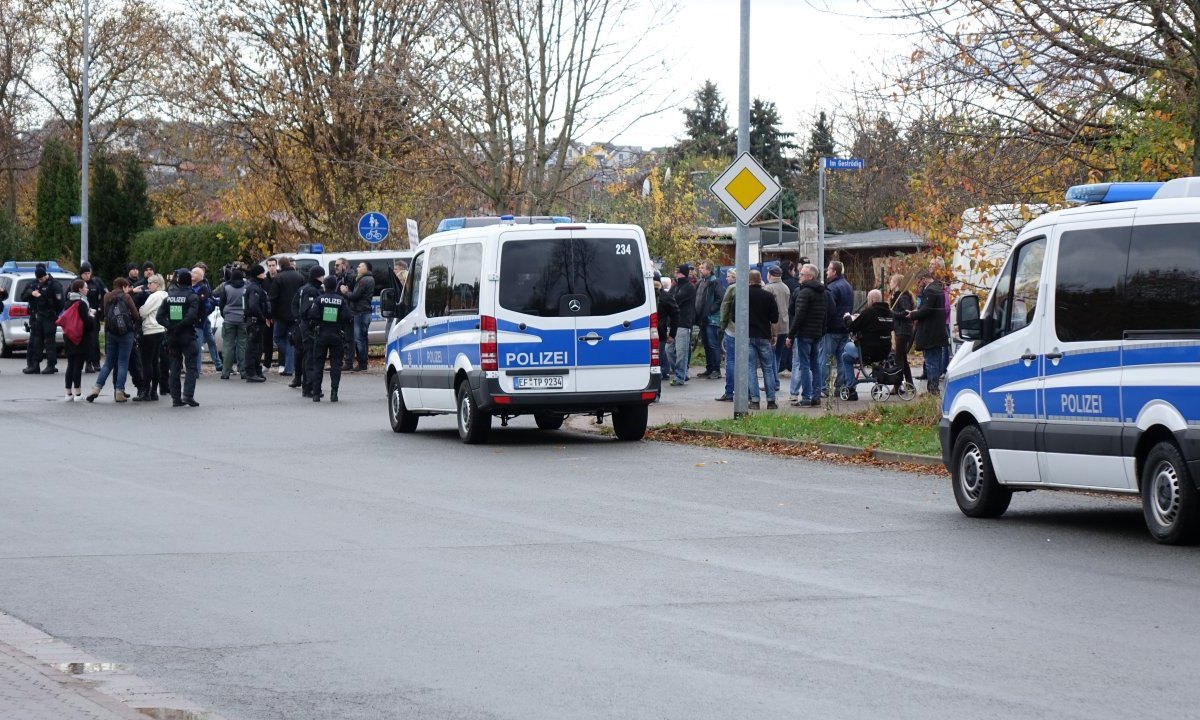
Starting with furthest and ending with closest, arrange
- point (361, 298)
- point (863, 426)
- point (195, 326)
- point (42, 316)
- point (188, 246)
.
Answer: point (188, 246)
point (42, 316)
point (361, 298)
point (195, 326)
point (863, 426)

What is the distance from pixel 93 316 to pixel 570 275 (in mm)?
12615

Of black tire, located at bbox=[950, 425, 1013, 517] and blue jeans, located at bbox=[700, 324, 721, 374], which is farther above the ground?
blue jeans, located at bbox=[700, 324, 721, 374]

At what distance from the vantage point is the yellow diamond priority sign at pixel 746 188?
20.5 m

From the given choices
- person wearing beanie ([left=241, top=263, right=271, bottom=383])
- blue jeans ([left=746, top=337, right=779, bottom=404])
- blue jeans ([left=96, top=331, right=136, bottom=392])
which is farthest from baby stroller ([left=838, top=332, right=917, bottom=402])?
person wearing beanie ([left=241, top=263, right=271, bottom=383])

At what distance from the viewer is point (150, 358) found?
2638 cm

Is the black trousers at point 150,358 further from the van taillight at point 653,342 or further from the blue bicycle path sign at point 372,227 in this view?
the van taillight at point 653,342

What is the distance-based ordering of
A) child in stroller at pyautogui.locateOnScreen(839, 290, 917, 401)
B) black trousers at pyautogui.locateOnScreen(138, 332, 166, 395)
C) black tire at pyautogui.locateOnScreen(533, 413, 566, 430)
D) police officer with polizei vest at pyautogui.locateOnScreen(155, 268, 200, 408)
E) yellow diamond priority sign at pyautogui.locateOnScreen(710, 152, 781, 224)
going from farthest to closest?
black trousers at pyautogui.locateOnScreen(138, 332, 166, 395)
police officer with polizei vest at pyautogui.locateOnScreen(155, 268, 200, 408)
child in stroller at pyautogui.locateOnScreen(839, 290, 917, 401)
black tire at pyautogui.locateOnScreen(533, 413, 566, 430)
yellow diamond priority sign at pyautogui.locateOnScreen(710, 152, 781, 224)

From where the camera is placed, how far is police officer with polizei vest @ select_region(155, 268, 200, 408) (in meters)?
25.4

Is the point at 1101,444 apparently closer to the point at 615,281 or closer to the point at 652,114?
the point at 615,281

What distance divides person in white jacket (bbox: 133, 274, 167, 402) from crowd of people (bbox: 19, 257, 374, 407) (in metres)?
0.02

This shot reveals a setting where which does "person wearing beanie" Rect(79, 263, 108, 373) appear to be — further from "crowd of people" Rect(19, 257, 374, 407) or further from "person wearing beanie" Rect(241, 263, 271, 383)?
"person wearing beanie" Rect(241, 263, 271, 383)

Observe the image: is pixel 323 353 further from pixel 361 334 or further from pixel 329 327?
pixel 361 334

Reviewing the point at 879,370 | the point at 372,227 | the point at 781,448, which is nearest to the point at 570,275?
the point at 781,448

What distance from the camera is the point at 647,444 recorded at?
19.4 meters
